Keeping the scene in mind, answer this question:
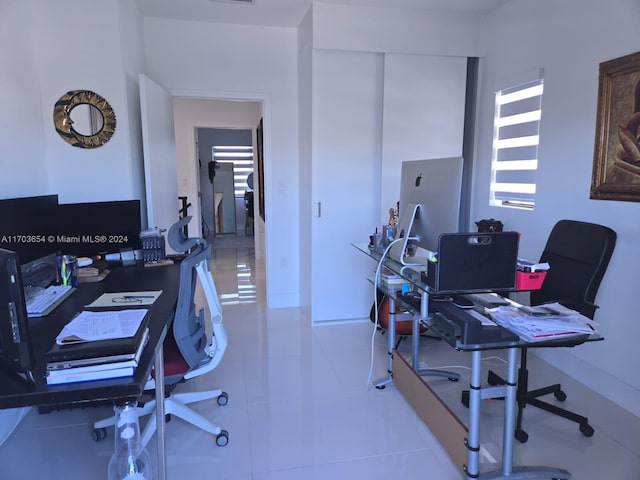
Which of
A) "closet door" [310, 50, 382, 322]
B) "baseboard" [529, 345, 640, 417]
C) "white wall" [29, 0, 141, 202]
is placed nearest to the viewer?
"baseboard" [529, 345, 640, 417]

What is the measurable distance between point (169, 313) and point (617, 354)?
102 inches

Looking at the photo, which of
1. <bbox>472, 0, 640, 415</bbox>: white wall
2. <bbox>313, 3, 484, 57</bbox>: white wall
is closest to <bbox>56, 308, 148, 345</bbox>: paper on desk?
<bbox>472, 0, 640, 415</bbox>: white wall

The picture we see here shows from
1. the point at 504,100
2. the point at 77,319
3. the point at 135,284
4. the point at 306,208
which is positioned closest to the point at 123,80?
the point at 135,284

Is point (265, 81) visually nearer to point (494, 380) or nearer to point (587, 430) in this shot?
point (494, 380)

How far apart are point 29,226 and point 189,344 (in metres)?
1.18

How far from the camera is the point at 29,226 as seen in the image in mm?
2338

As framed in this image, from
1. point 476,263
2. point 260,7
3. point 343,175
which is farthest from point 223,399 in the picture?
point 260,7

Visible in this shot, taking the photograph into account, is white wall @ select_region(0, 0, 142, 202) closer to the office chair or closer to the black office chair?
the office chair

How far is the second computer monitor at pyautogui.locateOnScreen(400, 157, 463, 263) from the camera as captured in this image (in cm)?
196

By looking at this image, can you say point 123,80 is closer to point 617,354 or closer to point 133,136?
point 133,136

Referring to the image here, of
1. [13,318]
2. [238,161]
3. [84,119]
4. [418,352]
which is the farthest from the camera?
[238,161]

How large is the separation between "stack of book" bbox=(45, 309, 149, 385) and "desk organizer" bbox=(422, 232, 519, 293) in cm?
120

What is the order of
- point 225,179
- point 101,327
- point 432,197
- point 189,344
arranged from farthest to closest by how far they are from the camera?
point 225,179, point 432,197, point 189,344, point 101,327

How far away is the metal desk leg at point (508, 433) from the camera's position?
5.78ft
